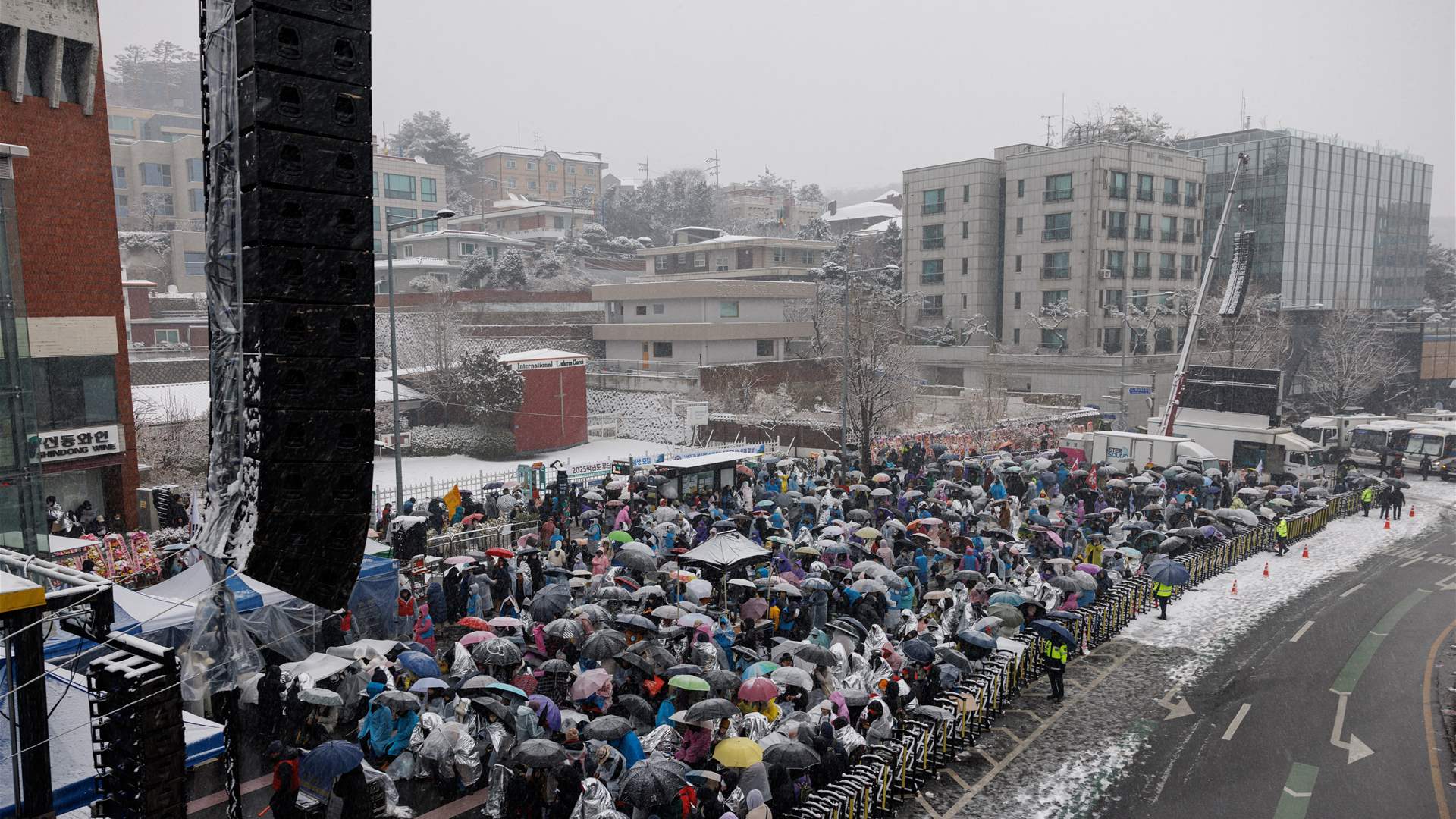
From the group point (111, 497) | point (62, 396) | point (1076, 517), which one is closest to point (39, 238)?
point (62, 396)

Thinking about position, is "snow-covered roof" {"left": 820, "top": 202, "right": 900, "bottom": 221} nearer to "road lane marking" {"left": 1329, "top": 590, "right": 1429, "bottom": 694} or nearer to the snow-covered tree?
the snow-covered tree

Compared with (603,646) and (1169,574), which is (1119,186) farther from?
(603,646)

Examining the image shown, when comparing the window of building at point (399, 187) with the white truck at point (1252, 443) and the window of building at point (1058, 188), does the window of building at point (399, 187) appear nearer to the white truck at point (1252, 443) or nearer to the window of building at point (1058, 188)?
the window of building at point (1058, 188)

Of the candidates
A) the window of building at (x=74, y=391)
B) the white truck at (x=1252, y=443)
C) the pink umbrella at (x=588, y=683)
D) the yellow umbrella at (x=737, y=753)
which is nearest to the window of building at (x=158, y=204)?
the window of building at (x=74, y=391)

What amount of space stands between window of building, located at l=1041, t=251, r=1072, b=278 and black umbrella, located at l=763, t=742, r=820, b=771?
5596cm

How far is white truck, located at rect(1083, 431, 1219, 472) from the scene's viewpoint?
104 ft

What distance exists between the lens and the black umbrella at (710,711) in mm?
10289

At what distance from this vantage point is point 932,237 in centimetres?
6644

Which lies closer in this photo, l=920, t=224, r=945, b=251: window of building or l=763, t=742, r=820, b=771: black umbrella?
l=763, t=742, r=820, b=771: black umbrella

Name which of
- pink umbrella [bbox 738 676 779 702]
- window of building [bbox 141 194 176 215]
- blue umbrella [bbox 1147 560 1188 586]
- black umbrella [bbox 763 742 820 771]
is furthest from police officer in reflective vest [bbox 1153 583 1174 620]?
window of building [bbox 141 194 176 215]

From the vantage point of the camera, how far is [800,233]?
8606 cm

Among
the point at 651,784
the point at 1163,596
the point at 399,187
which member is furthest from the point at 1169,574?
the point at 399,187

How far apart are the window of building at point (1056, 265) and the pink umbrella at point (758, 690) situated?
5465 cm

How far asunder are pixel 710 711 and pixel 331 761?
3965mm
